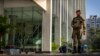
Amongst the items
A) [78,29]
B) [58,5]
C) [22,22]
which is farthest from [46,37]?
[78,29]

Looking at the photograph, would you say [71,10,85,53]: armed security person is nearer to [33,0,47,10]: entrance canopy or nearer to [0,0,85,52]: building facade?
[33,0,47,10]: entrance canopy

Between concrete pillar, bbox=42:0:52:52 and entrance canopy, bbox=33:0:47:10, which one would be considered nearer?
entrance canopy, bbox=33:0:47:10

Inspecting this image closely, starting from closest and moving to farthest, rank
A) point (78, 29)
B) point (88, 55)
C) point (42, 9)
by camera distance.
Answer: point (88, 55) → point (78, 29) → point (42, 9)

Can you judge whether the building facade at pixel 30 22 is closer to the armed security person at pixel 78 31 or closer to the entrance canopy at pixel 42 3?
the entrance canopy at pixel 42 3

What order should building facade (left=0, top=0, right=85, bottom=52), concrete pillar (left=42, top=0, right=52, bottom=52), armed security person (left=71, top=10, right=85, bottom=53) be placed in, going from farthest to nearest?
building facade (left=0, top=0, right=85, bottom=52) → concrete pillar (left=42, top=0, right=52, bottom=52) → armed security person (left=71, top=10, right=85, bottom=53)

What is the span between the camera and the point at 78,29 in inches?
432

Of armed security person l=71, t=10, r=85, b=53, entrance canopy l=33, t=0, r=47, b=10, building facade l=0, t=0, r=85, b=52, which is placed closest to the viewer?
armed security person l=71, t=10, r=85, b=53

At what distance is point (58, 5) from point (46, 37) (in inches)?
428

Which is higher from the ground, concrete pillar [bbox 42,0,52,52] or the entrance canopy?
the entrance canopy

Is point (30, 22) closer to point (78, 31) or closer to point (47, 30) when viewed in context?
point (47, 30)

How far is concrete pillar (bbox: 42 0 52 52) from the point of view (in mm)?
32406

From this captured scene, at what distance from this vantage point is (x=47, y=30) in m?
32.6

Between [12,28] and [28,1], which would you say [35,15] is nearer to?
[28,1]

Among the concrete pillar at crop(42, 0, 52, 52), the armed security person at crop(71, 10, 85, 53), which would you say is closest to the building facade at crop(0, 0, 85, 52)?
→ the concrete pillar at crop(42, 0, 52, 52)
